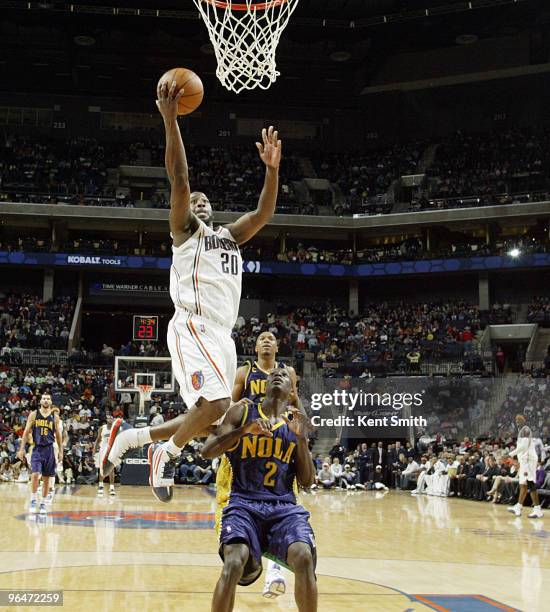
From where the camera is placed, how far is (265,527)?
5.02 meters

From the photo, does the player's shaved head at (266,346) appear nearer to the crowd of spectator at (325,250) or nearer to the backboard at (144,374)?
the backboard at (144,374)

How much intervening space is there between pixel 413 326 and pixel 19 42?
2291 centimetres

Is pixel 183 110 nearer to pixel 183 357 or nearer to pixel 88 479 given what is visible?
pixel 183 357

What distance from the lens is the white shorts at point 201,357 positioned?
511cm

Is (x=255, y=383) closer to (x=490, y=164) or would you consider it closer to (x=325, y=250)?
(x=325, y=250)

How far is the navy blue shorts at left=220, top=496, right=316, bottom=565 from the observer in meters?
4.86

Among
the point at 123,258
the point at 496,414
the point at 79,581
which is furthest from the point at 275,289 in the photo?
the point at 79,581

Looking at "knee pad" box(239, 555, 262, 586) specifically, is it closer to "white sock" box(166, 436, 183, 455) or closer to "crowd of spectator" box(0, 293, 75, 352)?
"white sock" box(166, 436, 183, 455)

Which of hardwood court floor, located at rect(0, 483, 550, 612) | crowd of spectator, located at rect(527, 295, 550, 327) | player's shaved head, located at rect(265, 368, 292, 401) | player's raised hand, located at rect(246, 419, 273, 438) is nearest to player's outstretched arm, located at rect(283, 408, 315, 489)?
player's shaved head, located at rect(265, 368, 292, 401)

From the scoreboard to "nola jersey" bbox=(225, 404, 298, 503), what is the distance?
2535cm

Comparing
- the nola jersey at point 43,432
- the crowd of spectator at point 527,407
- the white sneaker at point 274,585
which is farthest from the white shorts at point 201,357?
the crowd of spectator at point 527,407

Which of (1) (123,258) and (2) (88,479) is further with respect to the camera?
(1) (123,258)

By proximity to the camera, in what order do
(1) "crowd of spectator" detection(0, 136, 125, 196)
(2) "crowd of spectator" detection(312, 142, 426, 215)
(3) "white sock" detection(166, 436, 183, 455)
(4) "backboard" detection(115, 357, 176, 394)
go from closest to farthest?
(3) "white sock" detection(166, 436, 183, 455) → (4) "backboard" detection(115, 357, 176, 394) → (1) "crowd of spectator" detection(0, 136, 125, 196) → (2) "crowd of spectator" detection(312, 142, 426, 215)

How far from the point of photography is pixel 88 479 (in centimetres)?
2291
